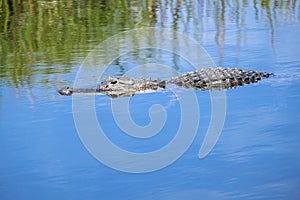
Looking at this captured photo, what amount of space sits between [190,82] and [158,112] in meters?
0.92

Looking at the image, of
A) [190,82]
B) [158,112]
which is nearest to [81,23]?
[190,82]

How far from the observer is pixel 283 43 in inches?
312

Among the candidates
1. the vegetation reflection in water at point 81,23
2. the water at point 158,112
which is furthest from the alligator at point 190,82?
the vegetation reflection in water at point 81,23

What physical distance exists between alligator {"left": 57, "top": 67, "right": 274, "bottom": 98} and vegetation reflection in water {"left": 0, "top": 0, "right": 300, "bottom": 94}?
0.68 metres

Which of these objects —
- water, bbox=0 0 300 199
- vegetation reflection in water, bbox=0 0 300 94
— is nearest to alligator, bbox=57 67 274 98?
water, bbox=0 0 300 199

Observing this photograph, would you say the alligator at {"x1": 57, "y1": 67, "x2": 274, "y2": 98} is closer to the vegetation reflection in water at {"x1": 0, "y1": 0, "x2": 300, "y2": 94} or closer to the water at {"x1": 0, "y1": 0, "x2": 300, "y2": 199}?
the water at {"x1": 0, "y1": 0, "x2": 300, "y2": 199}

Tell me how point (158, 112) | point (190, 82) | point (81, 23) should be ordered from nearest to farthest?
point (158, 112) < point (190, 82) < point (81, 23)

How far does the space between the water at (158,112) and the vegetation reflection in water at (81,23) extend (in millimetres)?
16

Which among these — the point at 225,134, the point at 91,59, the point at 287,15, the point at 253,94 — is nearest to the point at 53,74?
the point at 91,59

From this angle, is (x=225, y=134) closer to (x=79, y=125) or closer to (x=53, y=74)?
(x=79, y=125)

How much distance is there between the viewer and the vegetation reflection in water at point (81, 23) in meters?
7.60

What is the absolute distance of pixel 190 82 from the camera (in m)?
6.55

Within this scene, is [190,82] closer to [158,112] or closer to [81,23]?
[158,112]

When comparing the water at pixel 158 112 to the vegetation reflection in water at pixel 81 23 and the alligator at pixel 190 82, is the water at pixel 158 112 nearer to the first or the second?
the vegetation reflection in water at pixel 81 23
